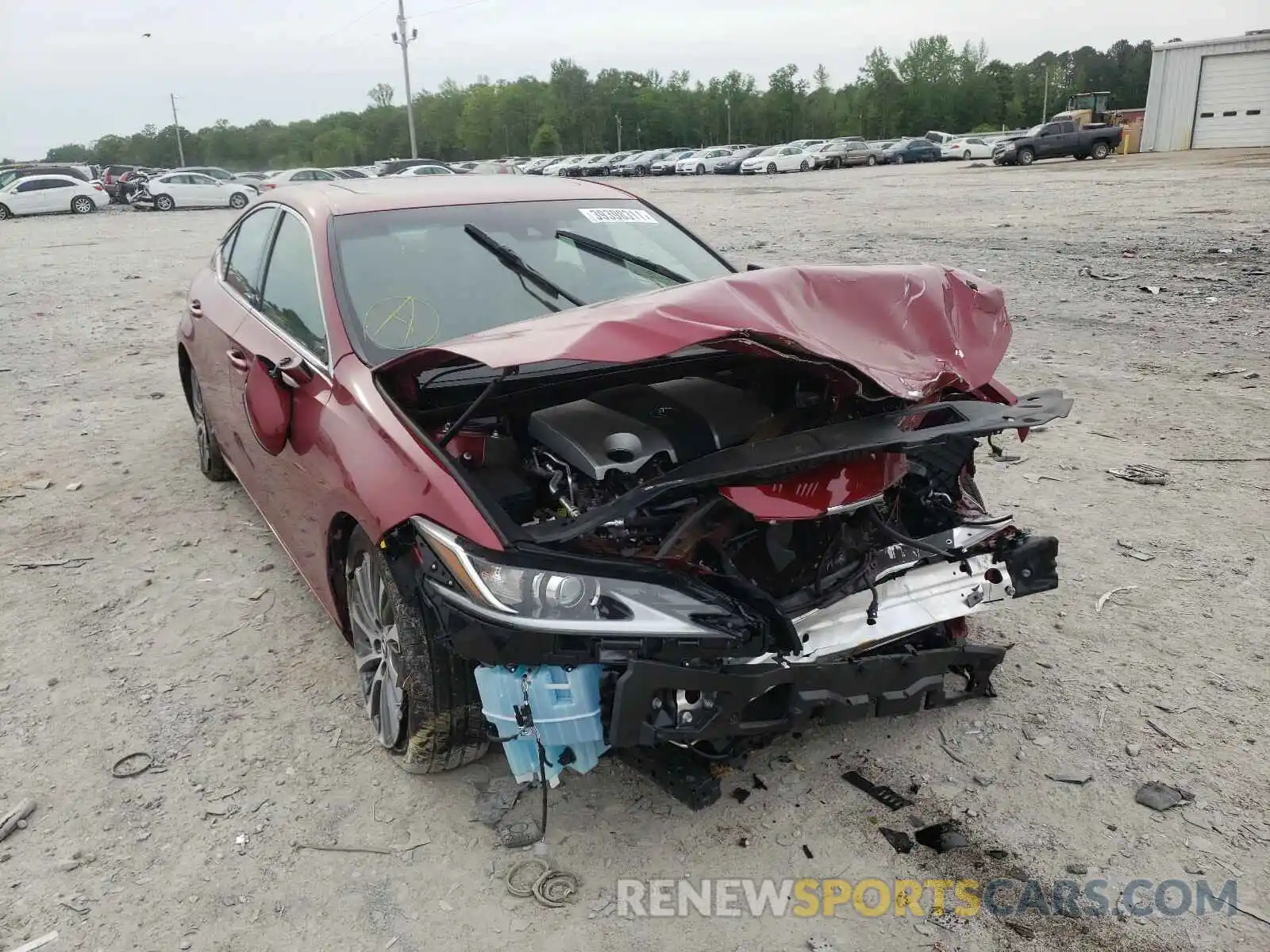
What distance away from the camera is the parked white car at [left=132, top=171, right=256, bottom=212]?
3397 cm

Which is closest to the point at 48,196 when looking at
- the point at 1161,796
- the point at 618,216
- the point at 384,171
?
the point at 384,171

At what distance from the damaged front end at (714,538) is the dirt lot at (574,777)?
0.30m

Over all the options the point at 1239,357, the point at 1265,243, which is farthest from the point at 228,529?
the point at 1265,243

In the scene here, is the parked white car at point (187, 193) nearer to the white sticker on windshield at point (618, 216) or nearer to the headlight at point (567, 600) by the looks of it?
the white sticker on windshield at point (618, 216)

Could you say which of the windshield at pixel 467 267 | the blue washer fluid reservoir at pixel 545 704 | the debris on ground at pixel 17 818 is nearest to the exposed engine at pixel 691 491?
the blue washer fluid reservoir at pixel 545 704

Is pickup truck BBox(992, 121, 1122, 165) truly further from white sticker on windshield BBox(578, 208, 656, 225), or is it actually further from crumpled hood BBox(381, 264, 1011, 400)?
crumpled hood BBox(381, 264, 1011, 400)

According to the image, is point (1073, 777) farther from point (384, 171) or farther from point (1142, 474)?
point (384, 171)

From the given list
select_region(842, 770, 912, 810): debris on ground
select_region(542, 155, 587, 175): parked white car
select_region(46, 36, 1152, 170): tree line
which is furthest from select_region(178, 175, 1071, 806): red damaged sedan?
select_region(46, 36, 1152, 170): tree line

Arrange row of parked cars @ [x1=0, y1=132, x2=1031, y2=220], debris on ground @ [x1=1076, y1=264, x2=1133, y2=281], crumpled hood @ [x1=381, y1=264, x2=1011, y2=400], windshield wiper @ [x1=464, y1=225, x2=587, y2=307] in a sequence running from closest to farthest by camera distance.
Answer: crumpled hood @ [x1=381, y1=264, x2=1011, y2=400] < windshield wiper @ [x1=464, y1=225, x2=587, y2=307] < debris on ground @ [x1=1076, y1=264, x2=1133, y2=281] < row of parked cars @ [x1=0, y1=132, x2=1031, y2=220]

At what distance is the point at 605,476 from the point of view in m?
2.60

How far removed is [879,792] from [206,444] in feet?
14.1

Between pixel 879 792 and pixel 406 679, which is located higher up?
pixel 406 679

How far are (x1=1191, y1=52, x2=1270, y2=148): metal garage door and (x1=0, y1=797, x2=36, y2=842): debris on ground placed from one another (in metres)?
45.8

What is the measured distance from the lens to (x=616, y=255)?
3.99 m
